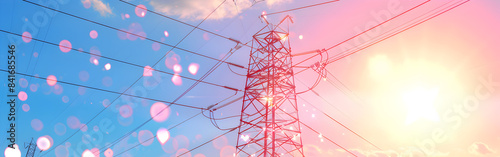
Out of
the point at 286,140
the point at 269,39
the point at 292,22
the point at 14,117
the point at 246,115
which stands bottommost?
the point at 286,140

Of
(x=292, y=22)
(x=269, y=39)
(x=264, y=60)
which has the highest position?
(x=292, y=22)

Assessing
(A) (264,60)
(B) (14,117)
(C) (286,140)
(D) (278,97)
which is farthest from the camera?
(B) (14,117)

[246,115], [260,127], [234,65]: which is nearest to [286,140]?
[260,127]

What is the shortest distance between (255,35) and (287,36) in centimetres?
163

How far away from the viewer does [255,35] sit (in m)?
15.3

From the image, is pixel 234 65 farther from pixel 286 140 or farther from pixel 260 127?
pixel 286 140

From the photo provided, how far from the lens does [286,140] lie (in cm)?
1243

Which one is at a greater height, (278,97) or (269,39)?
(269,39)

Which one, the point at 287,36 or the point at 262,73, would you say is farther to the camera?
the point at 287,36

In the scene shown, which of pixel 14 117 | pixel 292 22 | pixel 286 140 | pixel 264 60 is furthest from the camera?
pixel 14 117

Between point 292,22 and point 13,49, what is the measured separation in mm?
14123

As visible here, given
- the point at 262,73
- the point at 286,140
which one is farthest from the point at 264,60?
the point at 286,140

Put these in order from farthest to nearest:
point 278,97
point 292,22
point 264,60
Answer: point 292,22 → point 264,60 → point 278,97

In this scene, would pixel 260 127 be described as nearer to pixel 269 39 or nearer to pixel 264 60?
pixel 264 60
